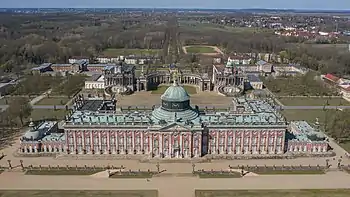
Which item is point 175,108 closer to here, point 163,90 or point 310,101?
point 163,90

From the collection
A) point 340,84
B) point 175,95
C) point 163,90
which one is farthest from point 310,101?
point 175,95

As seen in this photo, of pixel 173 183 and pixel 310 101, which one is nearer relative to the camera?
pixel 173 183

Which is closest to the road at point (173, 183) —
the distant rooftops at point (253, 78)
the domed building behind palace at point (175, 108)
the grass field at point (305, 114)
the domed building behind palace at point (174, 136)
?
the domed building behind palace at point (174, 136)

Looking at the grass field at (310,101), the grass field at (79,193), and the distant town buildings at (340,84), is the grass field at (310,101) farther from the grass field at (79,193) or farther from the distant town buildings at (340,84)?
the grass field at (79,193)

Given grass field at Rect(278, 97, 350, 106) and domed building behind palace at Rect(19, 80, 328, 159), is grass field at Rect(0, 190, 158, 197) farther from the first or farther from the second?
grass field at Rect(278, 97, 350, 106)

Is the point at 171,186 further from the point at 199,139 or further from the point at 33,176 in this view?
the point at 33,176

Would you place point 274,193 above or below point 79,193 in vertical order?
above
